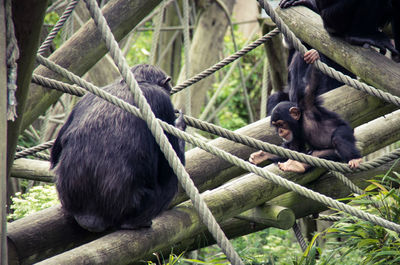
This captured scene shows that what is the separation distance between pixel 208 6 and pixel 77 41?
9.07ft

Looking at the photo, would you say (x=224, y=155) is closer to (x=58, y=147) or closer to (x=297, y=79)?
(x=58, y=147)

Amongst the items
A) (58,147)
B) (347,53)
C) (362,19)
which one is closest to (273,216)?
(347,53)

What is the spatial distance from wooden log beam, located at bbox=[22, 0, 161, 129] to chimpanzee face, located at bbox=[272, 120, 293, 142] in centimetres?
107

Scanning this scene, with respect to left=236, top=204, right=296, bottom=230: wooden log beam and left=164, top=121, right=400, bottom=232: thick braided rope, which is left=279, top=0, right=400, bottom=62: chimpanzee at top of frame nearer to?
left=236, top=204, right=296, bottom=230: wooden log beam

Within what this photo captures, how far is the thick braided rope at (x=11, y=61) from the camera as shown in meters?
1.62

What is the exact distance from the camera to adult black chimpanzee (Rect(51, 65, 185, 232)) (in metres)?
2.92

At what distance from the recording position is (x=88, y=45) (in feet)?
12.4

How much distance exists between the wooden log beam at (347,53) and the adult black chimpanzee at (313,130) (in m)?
0.21

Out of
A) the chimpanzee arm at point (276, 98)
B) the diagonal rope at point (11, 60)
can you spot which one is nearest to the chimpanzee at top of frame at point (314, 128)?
the chimpanzee arm at point (276, 98)

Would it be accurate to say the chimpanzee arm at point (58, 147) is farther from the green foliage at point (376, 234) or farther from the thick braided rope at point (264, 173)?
the green foliage at point (376, 234)

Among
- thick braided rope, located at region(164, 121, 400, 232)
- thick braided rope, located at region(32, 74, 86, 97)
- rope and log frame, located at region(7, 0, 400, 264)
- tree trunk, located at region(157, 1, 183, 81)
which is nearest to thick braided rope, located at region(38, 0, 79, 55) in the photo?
rope and log frame, located at region(7, 0, 400, 264)

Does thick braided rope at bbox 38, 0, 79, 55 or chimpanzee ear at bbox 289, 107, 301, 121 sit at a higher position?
thick braided rope at bbox 38, 0, 79, 55

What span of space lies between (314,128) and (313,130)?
2 cm

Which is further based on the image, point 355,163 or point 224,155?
point 355,163
